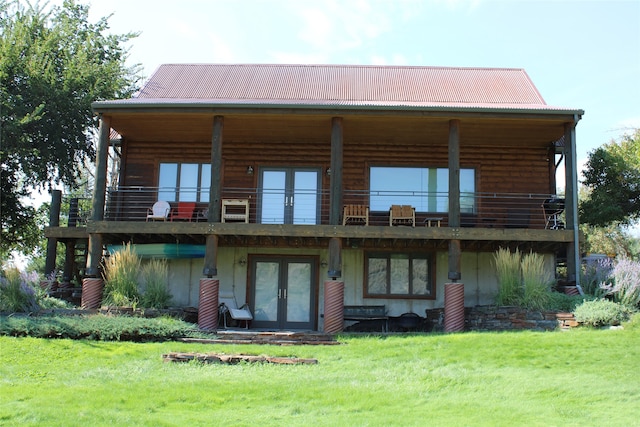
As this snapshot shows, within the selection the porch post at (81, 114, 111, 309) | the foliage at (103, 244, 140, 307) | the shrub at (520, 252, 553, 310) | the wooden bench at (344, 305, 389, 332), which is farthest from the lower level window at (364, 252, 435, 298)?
the porch post at (81, 114, 111, 309)

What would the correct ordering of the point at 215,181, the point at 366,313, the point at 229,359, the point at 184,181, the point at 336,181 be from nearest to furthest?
the point at 229,359 < the point at 336,181 < the point at 215,181 < the point at 366,313 < the point at 184,181

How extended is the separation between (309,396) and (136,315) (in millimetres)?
6731

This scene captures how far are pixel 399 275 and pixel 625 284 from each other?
17.9 feet

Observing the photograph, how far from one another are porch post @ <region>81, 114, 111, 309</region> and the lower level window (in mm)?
6355

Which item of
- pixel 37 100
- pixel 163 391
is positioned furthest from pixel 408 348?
pixel 37 100

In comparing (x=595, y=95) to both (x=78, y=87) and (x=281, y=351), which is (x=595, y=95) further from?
(x=78, y=87)

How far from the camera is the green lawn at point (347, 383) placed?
26.6 ft

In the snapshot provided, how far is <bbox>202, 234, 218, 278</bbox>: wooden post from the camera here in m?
15.8

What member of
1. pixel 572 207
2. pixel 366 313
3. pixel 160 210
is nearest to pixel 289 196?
pixel 160 210

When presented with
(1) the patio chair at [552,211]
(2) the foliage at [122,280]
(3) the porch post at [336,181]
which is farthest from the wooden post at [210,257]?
(1) the patio chair at [552,211]

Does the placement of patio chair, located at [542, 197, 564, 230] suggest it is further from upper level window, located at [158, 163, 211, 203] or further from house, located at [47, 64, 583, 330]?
upper level window, located at [158, 163, 211, 203]

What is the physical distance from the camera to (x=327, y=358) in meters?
11.5

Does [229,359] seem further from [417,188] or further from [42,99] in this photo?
[42,99]

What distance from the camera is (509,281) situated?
15.4 metres
